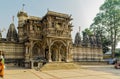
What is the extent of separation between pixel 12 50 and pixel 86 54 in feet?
50.2

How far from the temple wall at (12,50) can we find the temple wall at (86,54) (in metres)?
10.5

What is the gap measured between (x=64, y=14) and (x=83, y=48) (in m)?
9.69

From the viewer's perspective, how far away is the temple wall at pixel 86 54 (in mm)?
33506

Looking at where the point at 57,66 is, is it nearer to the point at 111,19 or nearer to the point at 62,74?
the point at 62,74

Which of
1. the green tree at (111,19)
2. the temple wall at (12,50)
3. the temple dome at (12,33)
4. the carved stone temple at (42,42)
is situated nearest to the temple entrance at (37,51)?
the carved stone temple at (42,42)

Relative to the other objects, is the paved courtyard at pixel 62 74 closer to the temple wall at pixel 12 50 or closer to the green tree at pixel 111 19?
the temple wall at pixel 12 50

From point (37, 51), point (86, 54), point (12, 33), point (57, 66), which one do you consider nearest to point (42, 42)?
point (37, 51)

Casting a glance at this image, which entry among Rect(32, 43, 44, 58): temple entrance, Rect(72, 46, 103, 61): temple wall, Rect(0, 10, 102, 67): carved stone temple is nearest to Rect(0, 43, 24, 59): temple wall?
Rect(0, 10, 102, 67): carved stone temple

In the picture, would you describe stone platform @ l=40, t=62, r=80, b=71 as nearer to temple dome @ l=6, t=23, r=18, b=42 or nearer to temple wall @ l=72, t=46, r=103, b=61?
temple wall @ l=72, t=46, r=103, b=61

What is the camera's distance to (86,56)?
3494cm

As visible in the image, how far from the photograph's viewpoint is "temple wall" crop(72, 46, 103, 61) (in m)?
33.5

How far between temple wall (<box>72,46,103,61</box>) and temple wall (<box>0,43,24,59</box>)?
10509 millimetres

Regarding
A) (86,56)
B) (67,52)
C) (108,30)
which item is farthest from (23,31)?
(108,30)

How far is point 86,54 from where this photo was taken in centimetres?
3500
